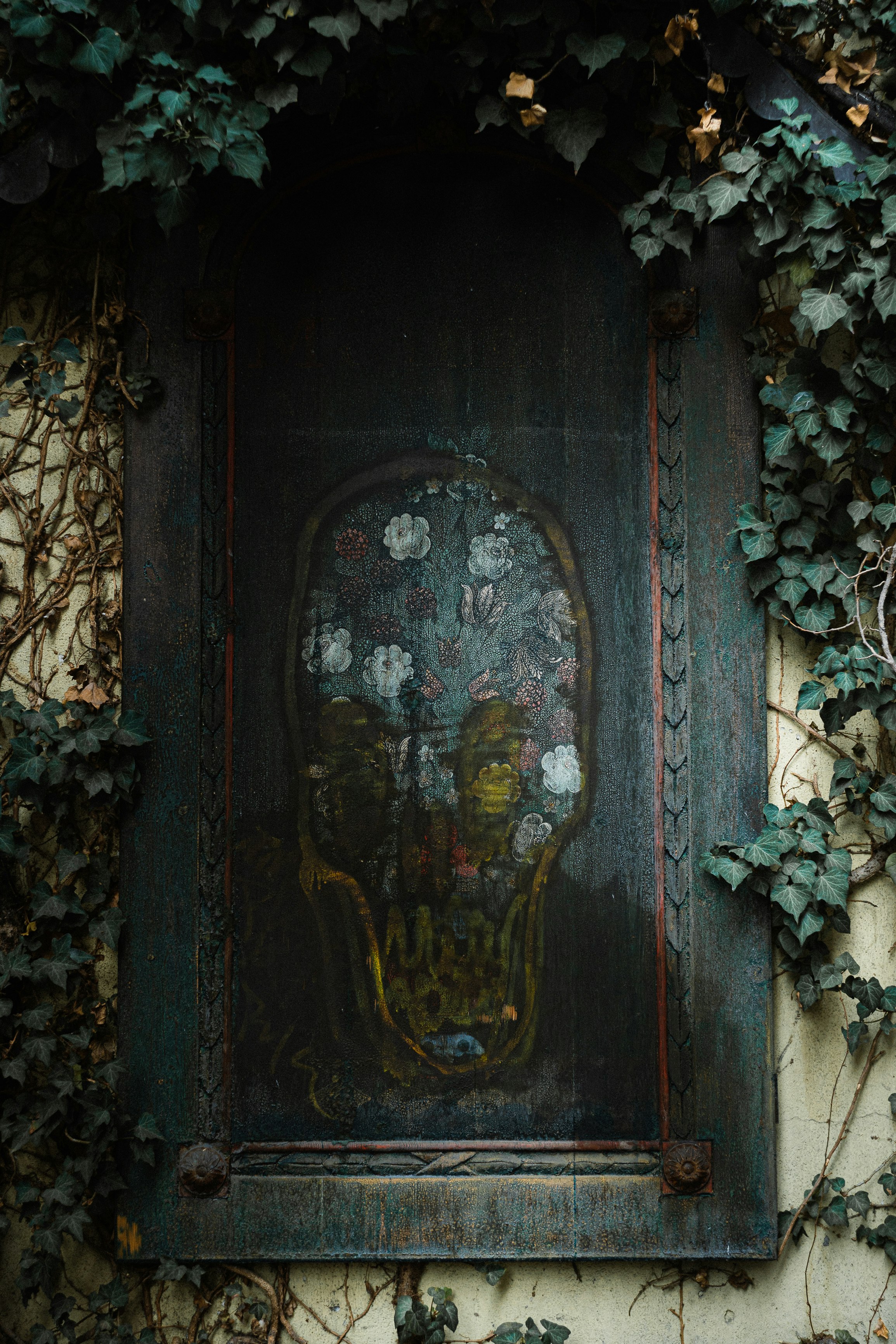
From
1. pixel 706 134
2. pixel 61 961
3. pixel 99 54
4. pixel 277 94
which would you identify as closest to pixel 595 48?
pixel 706 134

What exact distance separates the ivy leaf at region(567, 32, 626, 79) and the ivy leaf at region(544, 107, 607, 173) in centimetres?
10

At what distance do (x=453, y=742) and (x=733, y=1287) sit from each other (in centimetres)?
151

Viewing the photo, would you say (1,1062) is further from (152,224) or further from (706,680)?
(152,224)

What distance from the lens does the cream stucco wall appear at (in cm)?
238

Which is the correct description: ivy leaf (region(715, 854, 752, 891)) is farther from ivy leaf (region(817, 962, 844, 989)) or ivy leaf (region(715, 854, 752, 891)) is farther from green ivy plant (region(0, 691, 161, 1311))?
green ivy plant (region(0, 691, 161, 1311))

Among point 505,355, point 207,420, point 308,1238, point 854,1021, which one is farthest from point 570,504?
point 308,1238

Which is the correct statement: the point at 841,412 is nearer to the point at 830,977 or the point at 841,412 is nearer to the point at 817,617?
the point at 817,617

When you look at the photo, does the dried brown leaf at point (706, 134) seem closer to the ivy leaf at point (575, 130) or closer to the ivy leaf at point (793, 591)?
the ivy leaf at point (575, 130)

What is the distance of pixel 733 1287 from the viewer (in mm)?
2395

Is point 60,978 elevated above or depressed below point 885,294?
below

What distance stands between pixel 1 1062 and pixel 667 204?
262cm

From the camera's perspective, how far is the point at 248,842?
8.05 ft

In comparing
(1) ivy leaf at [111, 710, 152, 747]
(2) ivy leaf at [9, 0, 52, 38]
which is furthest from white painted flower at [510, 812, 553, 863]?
(2) ivy leaf at [9, 0, 52, 38]

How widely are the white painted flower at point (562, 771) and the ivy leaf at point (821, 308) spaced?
3.83ft
